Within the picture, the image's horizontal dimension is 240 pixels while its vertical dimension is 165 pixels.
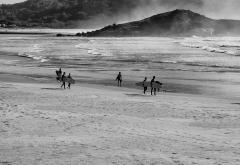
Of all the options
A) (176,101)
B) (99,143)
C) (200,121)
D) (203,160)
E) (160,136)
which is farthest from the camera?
(176,101)

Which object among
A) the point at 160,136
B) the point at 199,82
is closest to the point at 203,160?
the point at 160,136

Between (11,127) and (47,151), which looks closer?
(47,151)

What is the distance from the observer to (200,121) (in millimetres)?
19922

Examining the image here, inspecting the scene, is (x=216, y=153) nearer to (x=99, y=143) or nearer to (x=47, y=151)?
(x=99, y=143)

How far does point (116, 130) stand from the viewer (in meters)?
17.6

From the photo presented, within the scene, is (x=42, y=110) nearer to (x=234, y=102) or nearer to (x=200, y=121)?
(x=200, y=121)

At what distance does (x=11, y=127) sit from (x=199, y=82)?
22.9 meters

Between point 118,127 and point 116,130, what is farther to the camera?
point 118,127

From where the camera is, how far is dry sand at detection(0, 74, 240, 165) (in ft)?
46.0

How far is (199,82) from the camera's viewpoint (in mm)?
37500

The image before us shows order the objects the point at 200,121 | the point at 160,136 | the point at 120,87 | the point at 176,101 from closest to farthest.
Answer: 1. the point at 160,136
2. the point at 200,121
3. the point at 176,101
4. the point at 120,87

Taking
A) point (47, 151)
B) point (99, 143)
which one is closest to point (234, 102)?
point (99, 143)

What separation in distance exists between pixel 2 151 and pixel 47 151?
1447 millimetres

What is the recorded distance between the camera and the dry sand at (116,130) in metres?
14.0
